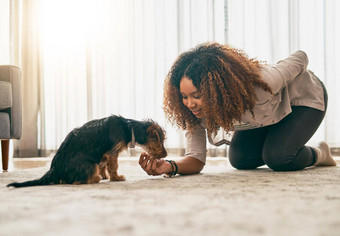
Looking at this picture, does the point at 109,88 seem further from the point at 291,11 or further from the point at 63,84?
the point at 291,11

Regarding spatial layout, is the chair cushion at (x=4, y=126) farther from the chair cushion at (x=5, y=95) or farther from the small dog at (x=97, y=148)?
the small dog at (x=97, y=148)

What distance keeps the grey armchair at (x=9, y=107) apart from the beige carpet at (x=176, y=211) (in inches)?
57.9

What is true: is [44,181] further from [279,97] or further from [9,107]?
[9,107]

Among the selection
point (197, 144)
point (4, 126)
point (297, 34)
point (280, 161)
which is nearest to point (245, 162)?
point (280, 161)

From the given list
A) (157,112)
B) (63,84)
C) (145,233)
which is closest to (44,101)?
(63,84)

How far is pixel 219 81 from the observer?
170cm

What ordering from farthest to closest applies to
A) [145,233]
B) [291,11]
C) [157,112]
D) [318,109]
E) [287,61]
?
[157,112] < [291,11] < [318,109] < [287,61] < [145,233]

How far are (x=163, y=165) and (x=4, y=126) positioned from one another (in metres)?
1.49

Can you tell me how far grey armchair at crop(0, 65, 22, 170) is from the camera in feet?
8.70

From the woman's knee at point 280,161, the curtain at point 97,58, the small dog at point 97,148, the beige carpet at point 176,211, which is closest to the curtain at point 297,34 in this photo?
the curtain at point 97,58

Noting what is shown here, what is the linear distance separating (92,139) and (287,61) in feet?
4.01

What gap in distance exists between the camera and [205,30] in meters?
4.17

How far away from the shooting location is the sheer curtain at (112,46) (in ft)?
13.3

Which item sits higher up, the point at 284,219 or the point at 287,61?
the point at 287,61
